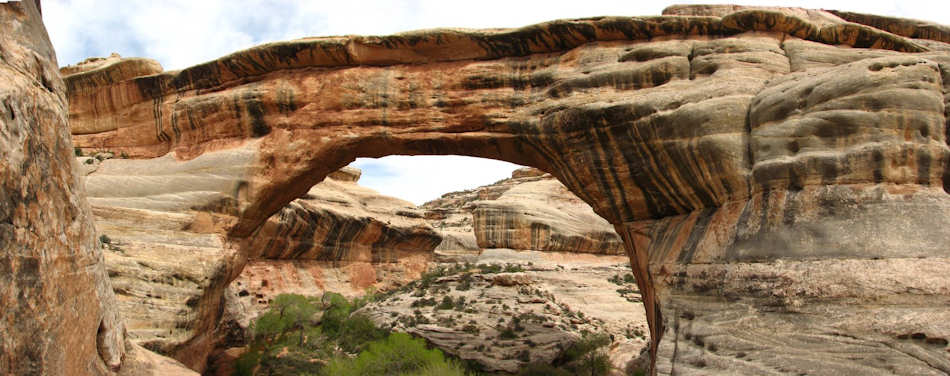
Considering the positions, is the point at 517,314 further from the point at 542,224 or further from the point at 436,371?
the point at 542,224

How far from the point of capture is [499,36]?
11953mm

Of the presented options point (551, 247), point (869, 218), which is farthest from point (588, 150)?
point (551, 247)

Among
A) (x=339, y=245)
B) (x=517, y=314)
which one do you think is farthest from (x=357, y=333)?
(x=339, y=245)

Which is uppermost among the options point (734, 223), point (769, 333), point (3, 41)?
point (3, 41)

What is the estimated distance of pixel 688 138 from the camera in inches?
375

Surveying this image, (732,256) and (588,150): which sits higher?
(588,150)

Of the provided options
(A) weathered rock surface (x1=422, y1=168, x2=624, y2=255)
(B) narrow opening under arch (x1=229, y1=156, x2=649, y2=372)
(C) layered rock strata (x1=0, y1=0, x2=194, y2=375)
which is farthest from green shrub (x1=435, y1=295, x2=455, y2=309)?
(C) layered rock strata (x1=0, y1=0, x2=194, y2=375)

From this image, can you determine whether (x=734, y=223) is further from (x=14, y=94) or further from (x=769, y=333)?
(x=14, y=94)

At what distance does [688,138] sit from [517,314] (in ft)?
35.5

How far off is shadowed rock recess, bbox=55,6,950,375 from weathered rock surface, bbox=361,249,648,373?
619cm

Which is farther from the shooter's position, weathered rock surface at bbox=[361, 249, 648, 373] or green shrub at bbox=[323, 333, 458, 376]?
weathered rock surface at bbox=[361, 249, 648, 373]

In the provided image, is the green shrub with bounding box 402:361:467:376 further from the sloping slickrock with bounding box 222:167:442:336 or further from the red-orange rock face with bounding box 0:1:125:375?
the sloping slickrock with bounding box 222:167:442:336

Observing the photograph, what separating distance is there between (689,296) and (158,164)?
11375 mm

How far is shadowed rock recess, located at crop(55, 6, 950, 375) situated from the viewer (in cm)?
706
